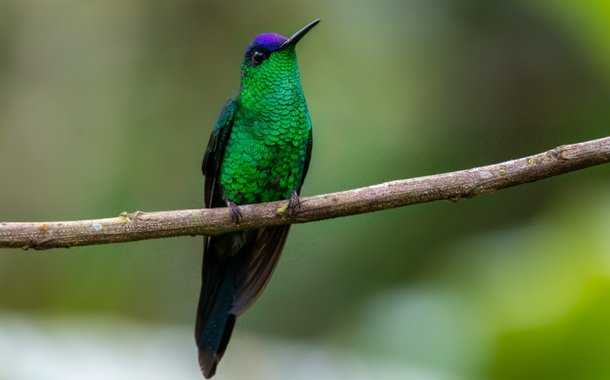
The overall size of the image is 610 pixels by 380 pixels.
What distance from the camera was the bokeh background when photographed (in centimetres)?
302

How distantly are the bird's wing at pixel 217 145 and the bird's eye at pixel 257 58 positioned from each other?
22 cm

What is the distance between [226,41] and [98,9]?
3.58ft

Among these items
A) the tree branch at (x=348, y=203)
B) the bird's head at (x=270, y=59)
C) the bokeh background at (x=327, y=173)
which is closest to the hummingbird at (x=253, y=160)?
the bird's head at (x=270, y=59)

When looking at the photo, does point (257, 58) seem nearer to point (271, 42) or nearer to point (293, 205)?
point (271, 42)

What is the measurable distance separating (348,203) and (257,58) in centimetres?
113

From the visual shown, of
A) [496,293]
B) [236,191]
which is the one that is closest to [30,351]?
[236,191]

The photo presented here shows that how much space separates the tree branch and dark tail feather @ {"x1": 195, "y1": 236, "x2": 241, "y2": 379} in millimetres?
720

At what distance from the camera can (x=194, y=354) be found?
375 cm

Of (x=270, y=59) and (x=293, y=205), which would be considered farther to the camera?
(x=270, y=59)

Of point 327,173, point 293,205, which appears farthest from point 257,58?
point 327,173

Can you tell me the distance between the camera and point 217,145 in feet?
11.8

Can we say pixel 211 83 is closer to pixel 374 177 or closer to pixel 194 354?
pixel 374 177

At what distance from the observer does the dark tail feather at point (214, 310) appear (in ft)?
11.1

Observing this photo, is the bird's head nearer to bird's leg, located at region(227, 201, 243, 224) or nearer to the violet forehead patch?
the violet forehead patch
